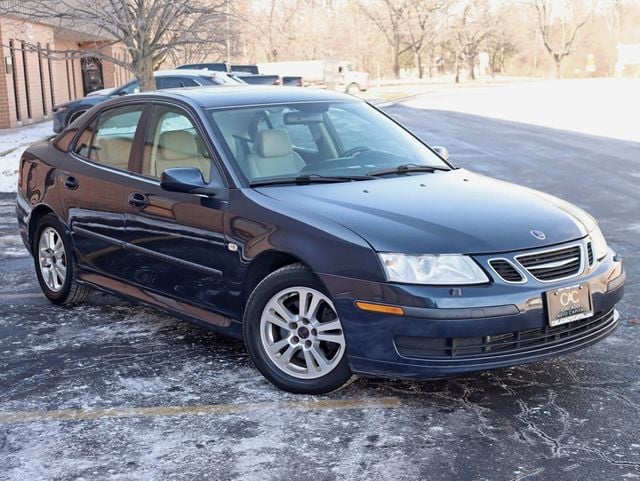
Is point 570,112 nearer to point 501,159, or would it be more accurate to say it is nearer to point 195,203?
point 501,159

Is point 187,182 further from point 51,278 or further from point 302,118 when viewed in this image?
point 51,278

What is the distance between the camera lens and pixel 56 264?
6.71 m

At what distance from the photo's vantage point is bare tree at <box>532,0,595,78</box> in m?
88.6

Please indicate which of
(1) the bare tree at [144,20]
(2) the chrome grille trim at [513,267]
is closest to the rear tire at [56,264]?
(2) the chrome grille trim at [513,267]

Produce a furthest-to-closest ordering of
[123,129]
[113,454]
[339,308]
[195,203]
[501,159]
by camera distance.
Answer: [501,159] → [123,129] → [195,203] → [339,308] → [113,454]

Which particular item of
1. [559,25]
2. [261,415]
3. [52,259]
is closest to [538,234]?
[261,415]

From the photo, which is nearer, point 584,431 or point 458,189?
point 584,431

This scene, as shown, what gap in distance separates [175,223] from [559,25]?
9698 centimetres

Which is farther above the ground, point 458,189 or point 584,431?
point 458,189

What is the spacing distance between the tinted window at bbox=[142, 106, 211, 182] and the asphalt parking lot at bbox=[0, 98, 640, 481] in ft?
3.65

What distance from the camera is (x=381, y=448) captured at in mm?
4113

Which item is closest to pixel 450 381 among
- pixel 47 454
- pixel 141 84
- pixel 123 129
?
pixel 47 454

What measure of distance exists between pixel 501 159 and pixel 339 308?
40.4 feet

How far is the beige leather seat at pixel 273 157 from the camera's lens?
5.33m
